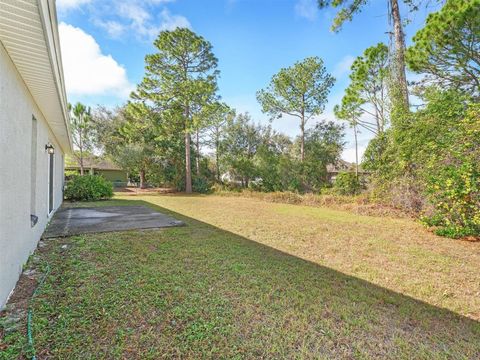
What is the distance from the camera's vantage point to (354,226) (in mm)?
6918

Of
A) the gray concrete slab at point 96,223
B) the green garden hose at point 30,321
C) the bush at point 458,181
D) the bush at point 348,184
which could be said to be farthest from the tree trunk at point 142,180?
the bush at point 458,181

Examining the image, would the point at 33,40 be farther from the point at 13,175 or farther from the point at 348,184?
the point at 348,184

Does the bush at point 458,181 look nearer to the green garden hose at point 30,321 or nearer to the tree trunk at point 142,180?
the green garden hose at point 30,321

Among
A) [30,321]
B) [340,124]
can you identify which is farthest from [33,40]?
[340,124]

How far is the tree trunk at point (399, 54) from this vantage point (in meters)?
9.05

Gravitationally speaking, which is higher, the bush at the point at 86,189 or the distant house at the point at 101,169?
the distant house at the point at 101,169

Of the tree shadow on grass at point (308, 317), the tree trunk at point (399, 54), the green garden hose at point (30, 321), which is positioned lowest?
the tree shadow on grass at point (308, 317)

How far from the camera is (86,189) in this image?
11492mm

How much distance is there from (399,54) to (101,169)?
1148 inches

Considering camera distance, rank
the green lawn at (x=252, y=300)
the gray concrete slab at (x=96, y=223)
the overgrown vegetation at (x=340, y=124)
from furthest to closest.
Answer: the overgrown vegetation at (x=340, y=124) → the gray concrete slab at (x=96, y=223) → the green lawn at (x=252, y=300)

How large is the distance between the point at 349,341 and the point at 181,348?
143 centimetres

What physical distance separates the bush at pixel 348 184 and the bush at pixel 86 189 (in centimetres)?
1325

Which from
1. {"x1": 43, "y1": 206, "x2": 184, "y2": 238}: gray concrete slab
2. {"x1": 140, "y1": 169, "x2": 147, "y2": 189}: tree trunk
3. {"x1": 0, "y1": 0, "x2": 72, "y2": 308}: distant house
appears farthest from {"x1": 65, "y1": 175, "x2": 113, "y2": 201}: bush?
{"x1": 140, "y1": 169, "x2": 147, "y2": 189}: tree trunk

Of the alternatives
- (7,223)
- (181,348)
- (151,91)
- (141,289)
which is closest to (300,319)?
(181,348)
